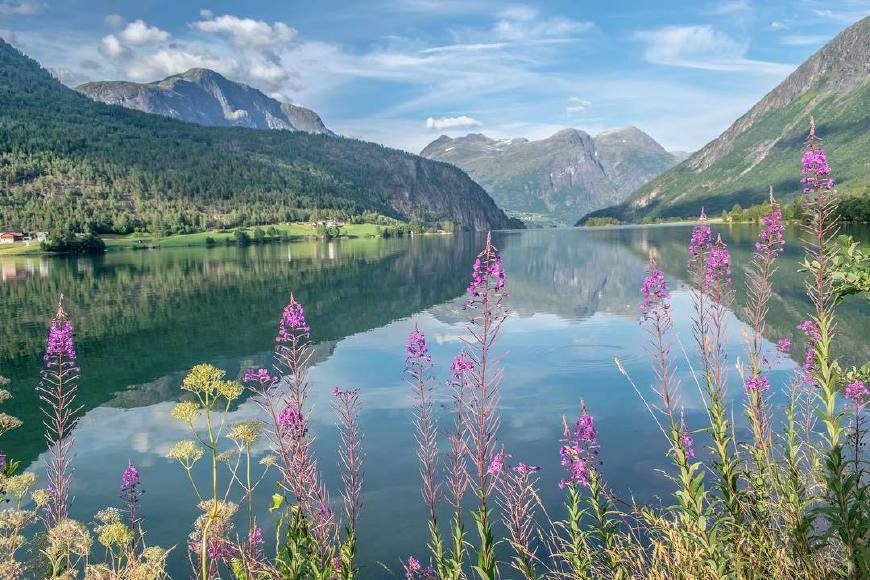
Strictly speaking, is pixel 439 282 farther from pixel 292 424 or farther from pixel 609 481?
pixel 292 424

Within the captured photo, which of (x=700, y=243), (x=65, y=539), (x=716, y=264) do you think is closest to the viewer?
(x=65, y=539)

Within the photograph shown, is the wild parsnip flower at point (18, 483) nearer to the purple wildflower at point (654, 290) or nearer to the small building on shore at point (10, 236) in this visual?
the purple wildflower at point (654, 290)

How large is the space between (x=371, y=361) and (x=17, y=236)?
202 meters

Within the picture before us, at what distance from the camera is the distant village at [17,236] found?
178m

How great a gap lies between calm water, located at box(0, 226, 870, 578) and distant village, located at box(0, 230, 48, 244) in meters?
143

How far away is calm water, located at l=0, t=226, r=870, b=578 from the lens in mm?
15109

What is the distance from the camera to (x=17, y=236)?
602 ft

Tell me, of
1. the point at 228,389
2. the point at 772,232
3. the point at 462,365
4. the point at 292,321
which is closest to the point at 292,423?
the point at 292,321

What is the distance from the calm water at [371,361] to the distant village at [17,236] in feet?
469

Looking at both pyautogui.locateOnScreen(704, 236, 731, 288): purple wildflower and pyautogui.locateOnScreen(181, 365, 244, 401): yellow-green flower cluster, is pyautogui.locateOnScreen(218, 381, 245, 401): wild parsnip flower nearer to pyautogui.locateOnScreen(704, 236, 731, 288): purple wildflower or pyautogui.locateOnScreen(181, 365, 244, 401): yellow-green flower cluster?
pyautogui.locateOnScreen(181, 365, 244, 401): yellow-green flower cluster

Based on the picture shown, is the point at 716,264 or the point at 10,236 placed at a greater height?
the point at 10,236

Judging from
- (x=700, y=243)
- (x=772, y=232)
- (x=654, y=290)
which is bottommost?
(x=654, y=290)

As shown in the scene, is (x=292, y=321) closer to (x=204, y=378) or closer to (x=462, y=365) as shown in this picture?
(x=204, y=378)

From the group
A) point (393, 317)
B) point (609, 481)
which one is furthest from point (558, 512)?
point (393, 317)
